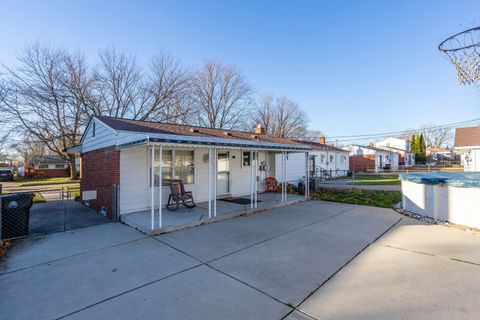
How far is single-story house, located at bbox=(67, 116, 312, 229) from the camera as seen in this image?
249 inches

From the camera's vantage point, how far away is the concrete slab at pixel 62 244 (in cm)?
414

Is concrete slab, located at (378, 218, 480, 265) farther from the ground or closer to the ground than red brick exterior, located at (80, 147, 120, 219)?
closer to the ground

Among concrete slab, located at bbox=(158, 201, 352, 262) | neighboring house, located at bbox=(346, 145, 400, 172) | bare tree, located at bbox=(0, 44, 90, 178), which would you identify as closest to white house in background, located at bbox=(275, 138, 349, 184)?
concrete slab, located at bbox=(158, 201, 352, 262)

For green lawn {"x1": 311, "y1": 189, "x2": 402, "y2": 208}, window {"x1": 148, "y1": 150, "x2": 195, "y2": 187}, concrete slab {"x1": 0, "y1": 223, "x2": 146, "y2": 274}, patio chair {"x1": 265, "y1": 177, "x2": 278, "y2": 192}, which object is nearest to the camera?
concrete slab {"x1": 0, "y1": 223, "x2": 146, "y2": 274}

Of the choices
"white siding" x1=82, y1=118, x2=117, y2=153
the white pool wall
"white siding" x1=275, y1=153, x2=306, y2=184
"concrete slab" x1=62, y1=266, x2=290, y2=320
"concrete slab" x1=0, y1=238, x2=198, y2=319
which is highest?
"white siding" x1=82, y1=118, x2=117, y2=153

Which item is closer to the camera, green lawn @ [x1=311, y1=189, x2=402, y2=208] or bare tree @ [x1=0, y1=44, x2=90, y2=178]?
green lawn @ [x1=311, y1=189, x2=402, y2=208]

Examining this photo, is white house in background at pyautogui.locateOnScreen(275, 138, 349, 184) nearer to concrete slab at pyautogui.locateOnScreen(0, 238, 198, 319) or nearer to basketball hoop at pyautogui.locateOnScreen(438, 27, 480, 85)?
basketball hoop at pyautogui.locateOnScreen(438, 27, 480, 85)

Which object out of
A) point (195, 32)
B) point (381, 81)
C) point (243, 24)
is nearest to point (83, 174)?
point (195, 32)

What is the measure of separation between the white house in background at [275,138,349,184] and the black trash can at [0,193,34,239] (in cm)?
1035

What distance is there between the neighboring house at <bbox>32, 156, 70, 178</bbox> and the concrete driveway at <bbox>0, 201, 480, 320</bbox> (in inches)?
1514

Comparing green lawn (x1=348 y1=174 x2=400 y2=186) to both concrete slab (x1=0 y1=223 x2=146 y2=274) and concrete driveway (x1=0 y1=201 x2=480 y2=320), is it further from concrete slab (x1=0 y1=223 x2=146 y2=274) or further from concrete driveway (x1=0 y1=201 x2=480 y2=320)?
concrete slab (x1=0 y1=223 x2=146 y2=274)

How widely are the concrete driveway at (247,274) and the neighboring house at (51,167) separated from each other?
126 feet

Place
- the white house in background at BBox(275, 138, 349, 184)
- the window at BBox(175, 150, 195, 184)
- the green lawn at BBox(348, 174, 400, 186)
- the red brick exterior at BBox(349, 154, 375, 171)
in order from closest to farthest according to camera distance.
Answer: the window at BBox(175, 150, 195, 184) < the white house in background at BBox(275, 138, 349, 184) < the green lawn at BBox(348, 174, 400, 186) < the red brick exterior at BBox(349, 154, 375, 171)

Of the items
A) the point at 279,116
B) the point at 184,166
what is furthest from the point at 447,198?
the point at 279,116
